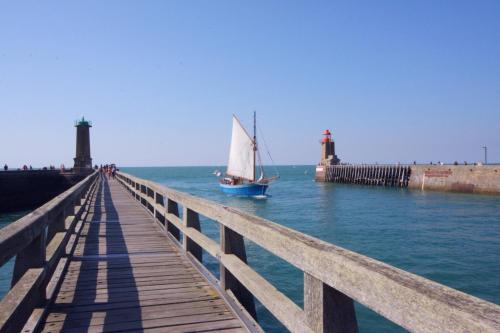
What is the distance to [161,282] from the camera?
17.2 ft

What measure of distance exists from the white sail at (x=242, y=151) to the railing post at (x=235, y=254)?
5551 centimetres

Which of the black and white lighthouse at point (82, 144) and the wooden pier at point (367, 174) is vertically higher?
the black and white lighthouse at point (82, 144)

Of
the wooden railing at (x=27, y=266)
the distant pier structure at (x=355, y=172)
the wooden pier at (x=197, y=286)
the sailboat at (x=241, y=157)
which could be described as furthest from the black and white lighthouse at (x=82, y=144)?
the wooden railing at (x=27, y=266)

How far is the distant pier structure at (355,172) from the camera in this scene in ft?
225

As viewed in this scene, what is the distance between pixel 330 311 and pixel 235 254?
2.11 meters

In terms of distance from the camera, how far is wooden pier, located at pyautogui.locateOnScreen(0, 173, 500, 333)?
165cm

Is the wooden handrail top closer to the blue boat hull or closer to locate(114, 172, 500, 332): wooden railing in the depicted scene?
locate(114, 172, 500, 332): wooden railing

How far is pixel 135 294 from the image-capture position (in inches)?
187

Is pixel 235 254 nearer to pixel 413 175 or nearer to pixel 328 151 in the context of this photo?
pixel 413 175

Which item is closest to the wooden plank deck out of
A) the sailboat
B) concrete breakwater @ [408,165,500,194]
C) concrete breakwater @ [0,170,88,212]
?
concrete breakwater @ [0,170,88,212]

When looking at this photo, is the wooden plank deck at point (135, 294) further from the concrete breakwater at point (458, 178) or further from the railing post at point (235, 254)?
the concrete breakwater at point (458, 178)

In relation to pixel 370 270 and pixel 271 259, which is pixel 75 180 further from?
pixel 370 270

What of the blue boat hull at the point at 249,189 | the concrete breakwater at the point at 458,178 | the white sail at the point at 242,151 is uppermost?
the white sail at the point at 242,151

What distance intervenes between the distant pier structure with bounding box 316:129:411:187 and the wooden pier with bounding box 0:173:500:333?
65.1 metres
